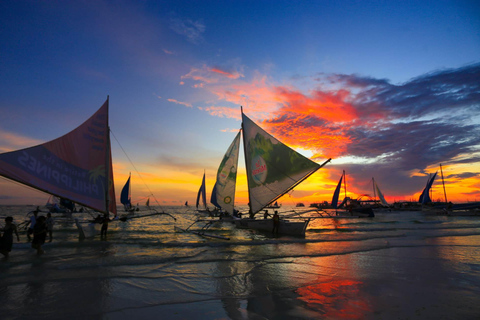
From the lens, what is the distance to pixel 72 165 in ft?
44.4

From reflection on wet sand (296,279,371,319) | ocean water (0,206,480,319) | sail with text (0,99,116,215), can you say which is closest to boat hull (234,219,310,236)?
ocean water (0,206,480,319)

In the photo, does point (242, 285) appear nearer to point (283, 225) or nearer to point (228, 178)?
point (283, 225)

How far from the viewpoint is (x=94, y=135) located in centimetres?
1570

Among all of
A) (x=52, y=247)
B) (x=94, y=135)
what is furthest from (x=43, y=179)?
(x=52, y=247)

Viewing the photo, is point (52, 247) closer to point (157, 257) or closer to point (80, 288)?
point (157, 257)

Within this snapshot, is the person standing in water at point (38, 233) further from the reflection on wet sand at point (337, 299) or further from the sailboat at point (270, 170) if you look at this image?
the sailboat at point (270, 170)

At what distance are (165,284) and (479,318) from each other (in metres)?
8.64

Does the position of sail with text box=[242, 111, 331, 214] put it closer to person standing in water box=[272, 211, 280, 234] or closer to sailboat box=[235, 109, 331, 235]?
sailboat box=[235, 109, 331, 235]

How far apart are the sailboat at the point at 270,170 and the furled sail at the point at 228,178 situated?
15.7 feet

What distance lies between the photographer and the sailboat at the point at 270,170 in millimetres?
22281

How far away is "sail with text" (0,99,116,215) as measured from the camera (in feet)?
35.8

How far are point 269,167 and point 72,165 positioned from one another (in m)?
15.4

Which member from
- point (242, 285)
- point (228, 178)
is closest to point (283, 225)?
point (228, 178)

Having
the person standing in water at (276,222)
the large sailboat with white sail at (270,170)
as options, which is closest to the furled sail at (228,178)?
the large sailboat with white sail at (270,170)
